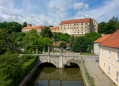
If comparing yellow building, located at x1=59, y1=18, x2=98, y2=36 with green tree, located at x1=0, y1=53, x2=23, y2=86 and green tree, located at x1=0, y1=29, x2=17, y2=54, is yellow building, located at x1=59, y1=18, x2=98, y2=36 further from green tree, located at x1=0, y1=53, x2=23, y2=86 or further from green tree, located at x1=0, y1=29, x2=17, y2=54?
green tree, located at x1=0, y1=53, x2=23, y2=86

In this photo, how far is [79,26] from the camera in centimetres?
6184

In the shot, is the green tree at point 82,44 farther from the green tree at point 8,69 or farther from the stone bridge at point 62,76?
the green tree at point 8,69

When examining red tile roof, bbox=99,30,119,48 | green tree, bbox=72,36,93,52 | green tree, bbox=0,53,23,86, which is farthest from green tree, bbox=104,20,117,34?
green tree, bbox=0,53,23,86

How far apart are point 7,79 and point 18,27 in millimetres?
77229

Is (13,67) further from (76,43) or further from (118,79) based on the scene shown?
(76,43)

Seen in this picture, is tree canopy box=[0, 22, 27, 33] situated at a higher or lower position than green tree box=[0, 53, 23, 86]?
higher

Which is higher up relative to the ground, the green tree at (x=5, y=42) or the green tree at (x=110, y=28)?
the green tree at (x=110, y=28)

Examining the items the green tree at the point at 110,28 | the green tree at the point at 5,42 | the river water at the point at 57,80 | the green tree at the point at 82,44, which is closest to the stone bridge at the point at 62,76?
the river water at the point at 57,80

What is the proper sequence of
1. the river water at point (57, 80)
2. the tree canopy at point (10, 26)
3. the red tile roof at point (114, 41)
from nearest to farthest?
the red tile roof at point (114, 41) < the river water at point (57, 80) < the tree canopy at point (10, 26)

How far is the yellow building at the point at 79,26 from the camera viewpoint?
59.8 meters

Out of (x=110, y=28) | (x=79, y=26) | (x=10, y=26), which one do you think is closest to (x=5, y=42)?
(x=110, y=28)

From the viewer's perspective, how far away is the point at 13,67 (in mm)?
9883

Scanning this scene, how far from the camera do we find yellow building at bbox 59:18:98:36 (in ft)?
196

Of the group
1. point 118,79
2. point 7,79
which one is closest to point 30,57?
point 7,79
